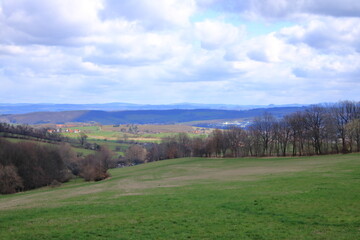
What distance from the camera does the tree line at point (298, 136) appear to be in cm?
7475

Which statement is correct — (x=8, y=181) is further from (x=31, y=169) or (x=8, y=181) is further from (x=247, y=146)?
(x=247, y=146)

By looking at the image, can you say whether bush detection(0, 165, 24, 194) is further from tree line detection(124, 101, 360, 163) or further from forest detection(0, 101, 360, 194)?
tree line detection(124, 101, 360, 163)

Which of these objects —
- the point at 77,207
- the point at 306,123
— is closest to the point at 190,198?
the point at 77,207

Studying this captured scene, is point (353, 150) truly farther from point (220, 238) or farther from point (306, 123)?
point (220, 238)

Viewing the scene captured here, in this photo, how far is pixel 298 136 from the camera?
80.4 meters

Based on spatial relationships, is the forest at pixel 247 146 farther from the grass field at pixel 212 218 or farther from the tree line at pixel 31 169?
the grass field at pixel 212 218

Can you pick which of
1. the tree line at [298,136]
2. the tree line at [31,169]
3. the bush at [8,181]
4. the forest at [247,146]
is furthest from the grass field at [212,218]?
the tree line at [298,136]

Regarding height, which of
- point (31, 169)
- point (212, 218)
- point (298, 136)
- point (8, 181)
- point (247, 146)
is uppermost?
point (298, 136)

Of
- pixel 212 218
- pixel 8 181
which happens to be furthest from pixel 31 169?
pixel 212 218

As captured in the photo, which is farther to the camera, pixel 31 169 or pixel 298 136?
pixel 298 136

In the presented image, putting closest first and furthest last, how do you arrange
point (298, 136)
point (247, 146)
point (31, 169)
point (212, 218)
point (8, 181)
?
point (212, 218), point (8, 181), point (31, 169), point (298, 136), point (247, 146)

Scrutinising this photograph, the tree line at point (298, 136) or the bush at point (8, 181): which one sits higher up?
the tree line at point (298, 136)

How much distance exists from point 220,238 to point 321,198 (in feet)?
31.2

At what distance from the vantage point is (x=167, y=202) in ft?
72.0
